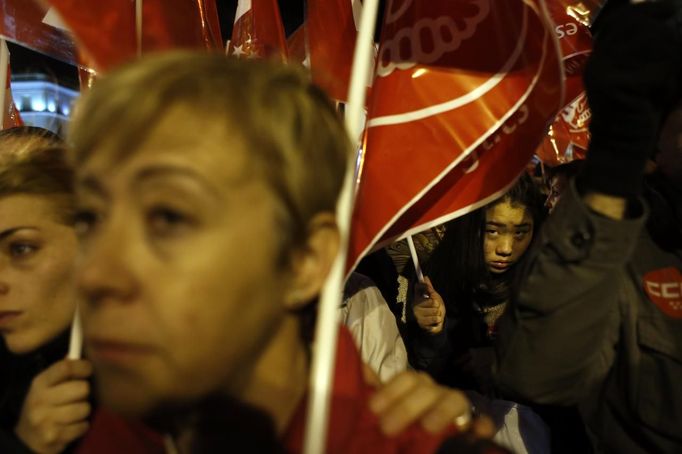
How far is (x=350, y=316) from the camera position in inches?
109

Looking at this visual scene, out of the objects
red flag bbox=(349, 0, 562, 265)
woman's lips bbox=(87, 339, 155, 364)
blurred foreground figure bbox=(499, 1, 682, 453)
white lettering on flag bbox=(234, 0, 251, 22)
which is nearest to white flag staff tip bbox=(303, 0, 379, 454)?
woman's lips bbox=(87, 339, 155, 364)

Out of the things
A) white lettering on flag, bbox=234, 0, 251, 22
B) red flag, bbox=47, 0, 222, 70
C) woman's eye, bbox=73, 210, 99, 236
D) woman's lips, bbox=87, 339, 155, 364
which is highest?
white lettering on flag, bbox=234, 0, 251, 22

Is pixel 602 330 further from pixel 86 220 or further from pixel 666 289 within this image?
→ pixel 86 220

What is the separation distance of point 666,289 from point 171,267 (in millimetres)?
1214

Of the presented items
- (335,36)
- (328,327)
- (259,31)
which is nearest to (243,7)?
(259,31)

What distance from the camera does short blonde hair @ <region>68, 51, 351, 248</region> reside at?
99 cm

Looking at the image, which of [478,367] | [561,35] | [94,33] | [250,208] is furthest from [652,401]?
[561,35]

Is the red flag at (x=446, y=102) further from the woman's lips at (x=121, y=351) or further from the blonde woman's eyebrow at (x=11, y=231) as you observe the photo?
the woman's lips at (x=121, y=351)

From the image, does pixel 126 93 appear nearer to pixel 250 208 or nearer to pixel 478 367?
pixel 250 208

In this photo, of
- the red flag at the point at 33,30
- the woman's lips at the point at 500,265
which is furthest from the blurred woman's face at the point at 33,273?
the woman's lips at the point at 500,265

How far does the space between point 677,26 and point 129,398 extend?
4.24 ft

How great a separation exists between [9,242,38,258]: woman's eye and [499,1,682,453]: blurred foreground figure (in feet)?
4.13

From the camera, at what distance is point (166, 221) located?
0.92 m

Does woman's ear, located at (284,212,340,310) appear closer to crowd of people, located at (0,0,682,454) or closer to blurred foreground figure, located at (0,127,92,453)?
crowd of people, located at (0,0,682,454)
